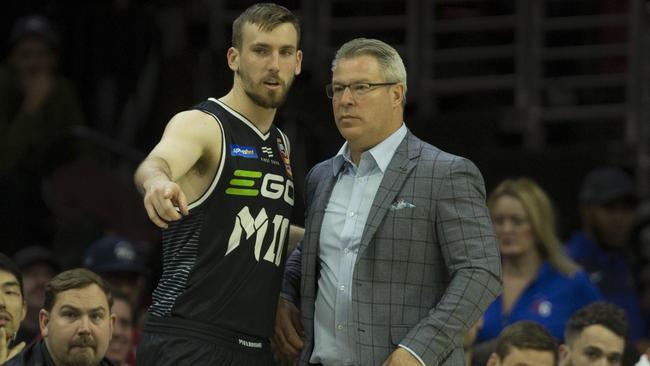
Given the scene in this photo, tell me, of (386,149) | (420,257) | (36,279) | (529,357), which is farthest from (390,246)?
(36,279)

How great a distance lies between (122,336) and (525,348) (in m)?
2.16

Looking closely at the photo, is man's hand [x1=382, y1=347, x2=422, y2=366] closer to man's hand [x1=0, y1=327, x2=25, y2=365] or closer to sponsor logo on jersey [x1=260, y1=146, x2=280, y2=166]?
sponsor logo on jersey [x1=260, y1=146, x2=280, y2=166]

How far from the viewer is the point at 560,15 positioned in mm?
12367

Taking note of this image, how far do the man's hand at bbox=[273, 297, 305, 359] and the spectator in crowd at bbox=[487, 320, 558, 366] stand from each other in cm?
156

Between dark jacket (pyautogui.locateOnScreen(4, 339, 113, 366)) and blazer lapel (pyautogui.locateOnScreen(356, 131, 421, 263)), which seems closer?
blazer lapel (pyautogui.locateOnScreen(356, 131, 421, 263))

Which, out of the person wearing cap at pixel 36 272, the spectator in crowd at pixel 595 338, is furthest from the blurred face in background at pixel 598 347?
the person wearing cap at pixel 36 272

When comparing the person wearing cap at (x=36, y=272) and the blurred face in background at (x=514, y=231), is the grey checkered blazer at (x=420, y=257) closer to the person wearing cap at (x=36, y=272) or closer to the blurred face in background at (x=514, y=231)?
the blurred face in background at (x=514, y=231)

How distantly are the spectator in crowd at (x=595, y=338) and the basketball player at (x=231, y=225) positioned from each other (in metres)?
2.07

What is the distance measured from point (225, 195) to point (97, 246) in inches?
135

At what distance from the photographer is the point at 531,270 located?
8.67 meters

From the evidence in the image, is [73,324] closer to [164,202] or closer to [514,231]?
[164,202]

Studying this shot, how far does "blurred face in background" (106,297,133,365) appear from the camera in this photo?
26.8 ft

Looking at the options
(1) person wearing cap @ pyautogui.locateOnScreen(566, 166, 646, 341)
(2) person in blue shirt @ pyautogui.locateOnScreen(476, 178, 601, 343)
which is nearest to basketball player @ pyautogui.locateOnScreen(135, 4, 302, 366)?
(2) person in blue shirt @ pyautogui.locateOnScreen(476, 178, 601, 343)

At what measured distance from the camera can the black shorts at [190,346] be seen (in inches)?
235
